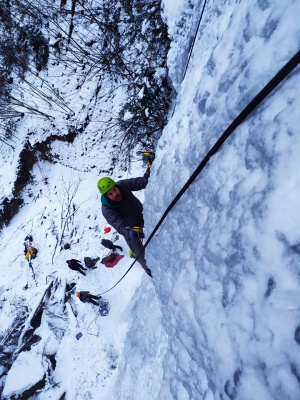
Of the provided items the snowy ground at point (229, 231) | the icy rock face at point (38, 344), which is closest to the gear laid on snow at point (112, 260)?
the icy rock face at point (38, 344)

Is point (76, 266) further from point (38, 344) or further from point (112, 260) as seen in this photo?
point (38, 344)

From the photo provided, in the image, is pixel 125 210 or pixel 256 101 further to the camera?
pixel 125 210

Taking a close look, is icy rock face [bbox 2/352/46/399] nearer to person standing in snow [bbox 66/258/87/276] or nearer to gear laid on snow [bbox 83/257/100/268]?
person standing in snow [bbox 66/258/87/276]

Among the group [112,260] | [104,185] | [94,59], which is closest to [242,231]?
[104,185]

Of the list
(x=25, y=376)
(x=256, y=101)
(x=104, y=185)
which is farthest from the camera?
(x=25, y=376)

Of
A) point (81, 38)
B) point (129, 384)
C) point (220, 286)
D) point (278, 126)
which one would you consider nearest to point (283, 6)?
point (278, 126)

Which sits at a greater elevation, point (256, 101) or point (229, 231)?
point (256, 101)

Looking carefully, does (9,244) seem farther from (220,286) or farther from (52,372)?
(220,286)
